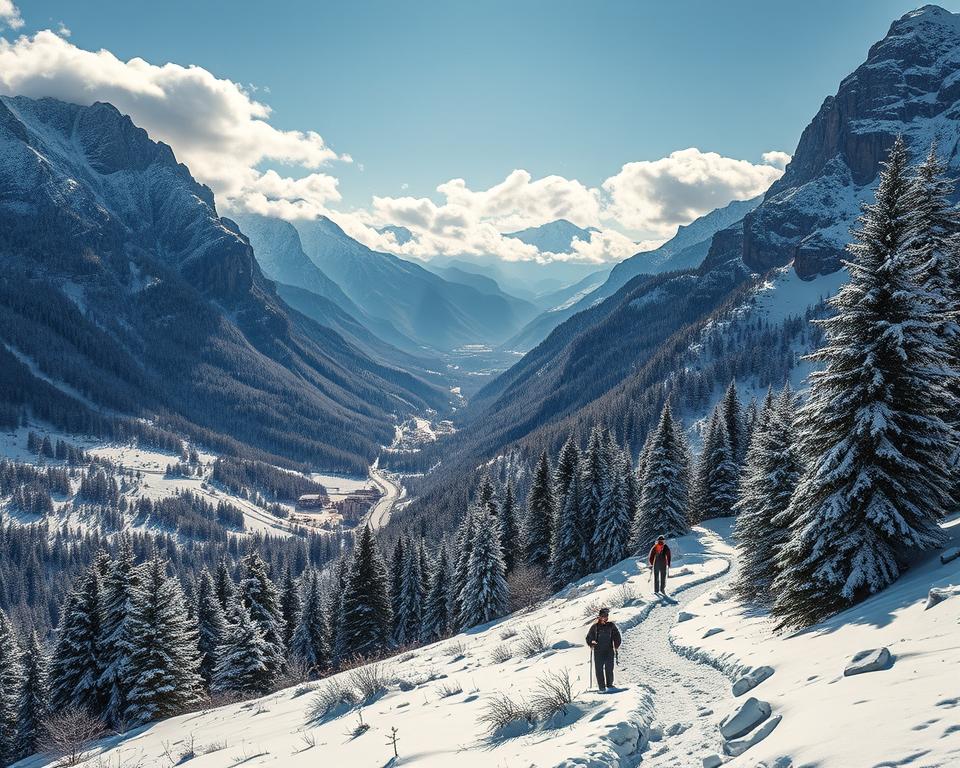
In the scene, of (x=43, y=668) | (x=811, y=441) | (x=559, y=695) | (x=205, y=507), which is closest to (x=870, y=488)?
(x=811, y=441)

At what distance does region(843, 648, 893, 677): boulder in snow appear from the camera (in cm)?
838

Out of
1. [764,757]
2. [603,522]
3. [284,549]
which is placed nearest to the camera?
[764,757]

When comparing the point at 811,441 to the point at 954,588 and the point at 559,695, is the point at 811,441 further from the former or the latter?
the point at 559,695

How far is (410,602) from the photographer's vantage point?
5450 cm

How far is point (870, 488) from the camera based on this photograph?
559 inches

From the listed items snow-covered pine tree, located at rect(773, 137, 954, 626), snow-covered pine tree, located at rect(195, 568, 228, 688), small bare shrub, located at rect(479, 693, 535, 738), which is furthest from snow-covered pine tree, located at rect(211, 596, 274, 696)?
snow-covered pine tree, located at rect(773, 137, 954, 626)

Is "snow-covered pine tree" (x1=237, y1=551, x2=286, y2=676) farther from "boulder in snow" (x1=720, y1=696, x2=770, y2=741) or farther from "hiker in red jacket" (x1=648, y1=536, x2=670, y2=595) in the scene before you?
"boulder in snow" (x1=720, y1=696, x2=770, y2=741)

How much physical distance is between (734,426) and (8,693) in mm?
62010

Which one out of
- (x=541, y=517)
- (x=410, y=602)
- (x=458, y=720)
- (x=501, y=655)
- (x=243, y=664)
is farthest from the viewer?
(x=410, y=602)

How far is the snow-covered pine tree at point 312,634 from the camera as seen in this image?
4991cm

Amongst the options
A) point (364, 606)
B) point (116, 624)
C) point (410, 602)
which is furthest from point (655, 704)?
point (410, 602)

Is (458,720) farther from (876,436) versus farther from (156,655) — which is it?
(156,655)

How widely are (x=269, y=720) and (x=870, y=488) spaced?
62.6 ft

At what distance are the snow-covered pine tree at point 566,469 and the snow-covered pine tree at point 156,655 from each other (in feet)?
107
